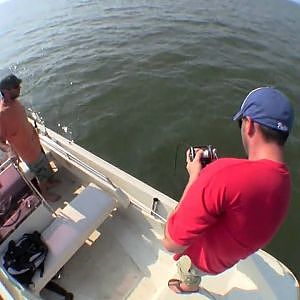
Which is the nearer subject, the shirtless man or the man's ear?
the man's ear

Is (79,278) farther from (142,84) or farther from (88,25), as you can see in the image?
(88,25)

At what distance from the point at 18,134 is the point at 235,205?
11.0 ft

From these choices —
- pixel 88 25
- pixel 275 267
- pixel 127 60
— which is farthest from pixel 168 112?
pixel 88 25

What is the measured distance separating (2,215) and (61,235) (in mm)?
695

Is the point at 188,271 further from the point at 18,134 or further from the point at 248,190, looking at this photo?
the point at 18,134

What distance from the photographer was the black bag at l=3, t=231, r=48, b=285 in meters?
3.61

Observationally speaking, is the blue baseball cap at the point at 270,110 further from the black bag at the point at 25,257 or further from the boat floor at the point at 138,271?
the black bag at the point at 25,257

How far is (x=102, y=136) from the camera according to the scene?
7.79 meters

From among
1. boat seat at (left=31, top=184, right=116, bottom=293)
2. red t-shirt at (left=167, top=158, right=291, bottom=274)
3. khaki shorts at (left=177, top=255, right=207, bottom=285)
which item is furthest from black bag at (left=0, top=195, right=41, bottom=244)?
red t-shirt at (left=167, top=158, right=291, bottom=274)

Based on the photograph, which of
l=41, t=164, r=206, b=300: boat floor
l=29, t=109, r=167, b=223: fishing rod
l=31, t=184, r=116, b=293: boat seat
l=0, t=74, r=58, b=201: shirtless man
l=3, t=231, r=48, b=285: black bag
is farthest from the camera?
l=29, t=109, r=167, b=223: fishing rod

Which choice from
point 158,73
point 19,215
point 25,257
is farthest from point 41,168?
point 158,73

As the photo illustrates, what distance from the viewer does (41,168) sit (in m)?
4.91

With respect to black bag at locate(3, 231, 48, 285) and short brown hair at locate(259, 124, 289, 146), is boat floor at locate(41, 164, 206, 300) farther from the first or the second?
short brown hair at locate(259, 124, 289, 146)

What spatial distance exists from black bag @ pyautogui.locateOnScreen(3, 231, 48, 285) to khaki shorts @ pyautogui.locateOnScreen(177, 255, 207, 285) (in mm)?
1556
